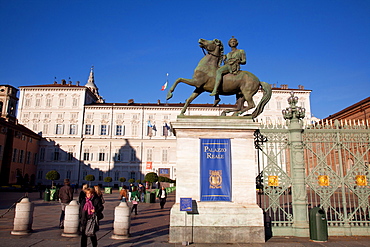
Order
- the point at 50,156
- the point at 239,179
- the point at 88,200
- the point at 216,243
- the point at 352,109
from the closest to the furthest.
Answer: the point at 88,200
the point at 216,243
the point at 239,179
the point at 352,109
the point at 50,156

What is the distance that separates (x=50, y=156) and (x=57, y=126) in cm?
595

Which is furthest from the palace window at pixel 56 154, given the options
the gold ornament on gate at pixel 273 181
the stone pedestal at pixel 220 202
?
the gold ornament on gate at pixel 273 181

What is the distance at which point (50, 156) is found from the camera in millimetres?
55156

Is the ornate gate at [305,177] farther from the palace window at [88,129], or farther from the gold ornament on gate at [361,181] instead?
the palace window at [88,129]

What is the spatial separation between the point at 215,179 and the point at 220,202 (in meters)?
0.64

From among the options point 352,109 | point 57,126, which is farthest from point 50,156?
point 352,109

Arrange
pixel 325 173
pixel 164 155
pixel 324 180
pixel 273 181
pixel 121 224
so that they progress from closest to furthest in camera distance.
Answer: pixel 121 224
pixel 273 181
pixel 324 180
pixel 325 173
pixel 164 155

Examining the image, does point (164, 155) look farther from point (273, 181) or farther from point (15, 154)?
point (273, 181)

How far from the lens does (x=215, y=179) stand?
8.11 meters

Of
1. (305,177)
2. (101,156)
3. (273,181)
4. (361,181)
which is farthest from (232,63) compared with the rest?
(101,156)

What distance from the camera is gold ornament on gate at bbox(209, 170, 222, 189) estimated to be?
26.5ft

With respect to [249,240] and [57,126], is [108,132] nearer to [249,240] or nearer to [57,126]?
[57,126]

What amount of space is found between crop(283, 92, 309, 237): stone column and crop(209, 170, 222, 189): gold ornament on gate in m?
2.40

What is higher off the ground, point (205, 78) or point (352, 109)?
point (352, 109)
